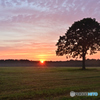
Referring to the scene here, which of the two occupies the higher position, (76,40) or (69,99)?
(76,40)

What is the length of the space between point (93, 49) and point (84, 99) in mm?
38868

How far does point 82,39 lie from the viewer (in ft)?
150

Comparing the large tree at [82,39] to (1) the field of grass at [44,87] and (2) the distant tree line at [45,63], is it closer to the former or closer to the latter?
(1) the field of grass at [44,87]

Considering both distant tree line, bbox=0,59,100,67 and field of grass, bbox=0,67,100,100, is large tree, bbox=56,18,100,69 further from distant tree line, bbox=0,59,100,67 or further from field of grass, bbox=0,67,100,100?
distant tree line, bbox=0,59,100,67

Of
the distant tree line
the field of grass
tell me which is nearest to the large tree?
the field of grass

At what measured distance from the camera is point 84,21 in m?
46.9

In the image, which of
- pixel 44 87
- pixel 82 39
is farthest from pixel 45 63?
pixel 44 87

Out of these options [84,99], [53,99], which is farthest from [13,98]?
[84,99]

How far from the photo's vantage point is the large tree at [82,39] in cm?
4569

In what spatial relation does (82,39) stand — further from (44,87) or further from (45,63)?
(45,63)

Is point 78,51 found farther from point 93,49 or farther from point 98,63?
point 98,63

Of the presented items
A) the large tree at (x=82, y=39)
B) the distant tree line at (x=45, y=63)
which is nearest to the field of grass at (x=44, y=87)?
the large tree at (x=82, y=39)

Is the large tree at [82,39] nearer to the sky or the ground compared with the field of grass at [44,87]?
nearer to the sky

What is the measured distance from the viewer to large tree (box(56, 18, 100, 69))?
1799 inches
